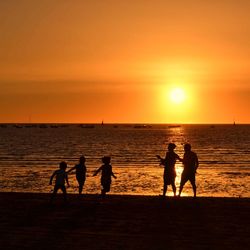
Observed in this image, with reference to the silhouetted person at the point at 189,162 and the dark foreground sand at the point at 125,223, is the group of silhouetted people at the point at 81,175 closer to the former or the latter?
the dark foreground sand at the point at 125,223

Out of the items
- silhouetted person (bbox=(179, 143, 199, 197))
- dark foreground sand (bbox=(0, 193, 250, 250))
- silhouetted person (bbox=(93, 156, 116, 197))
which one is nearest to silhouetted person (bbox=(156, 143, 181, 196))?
silhouetted person (bbox=(179, 143, 199, 197))

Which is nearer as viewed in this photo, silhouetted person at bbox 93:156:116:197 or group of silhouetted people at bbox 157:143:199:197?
group of silhouetted people at bbox 157:143:199:197

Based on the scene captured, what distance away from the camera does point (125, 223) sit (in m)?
12.5

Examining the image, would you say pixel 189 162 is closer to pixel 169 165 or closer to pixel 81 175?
pixel 169 165

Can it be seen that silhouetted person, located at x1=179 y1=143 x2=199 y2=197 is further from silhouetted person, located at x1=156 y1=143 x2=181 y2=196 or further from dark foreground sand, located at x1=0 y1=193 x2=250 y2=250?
dark foreground sand, located at x1=0 y1=193 x2=250 y2=250

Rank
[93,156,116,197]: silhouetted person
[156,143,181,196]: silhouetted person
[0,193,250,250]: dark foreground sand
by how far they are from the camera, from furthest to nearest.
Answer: [93,156,116,197]: silhouetted person, [156,143,181,196]: silhouetted person, [0,193,250,250]: dark foreground sand

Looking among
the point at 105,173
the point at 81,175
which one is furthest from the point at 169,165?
the point at 81,175

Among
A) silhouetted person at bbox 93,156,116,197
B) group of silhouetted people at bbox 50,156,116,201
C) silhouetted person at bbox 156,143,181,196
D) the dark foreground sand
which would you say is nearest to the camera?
the dark foreground sand

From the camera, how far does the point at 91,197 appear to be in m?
17.3

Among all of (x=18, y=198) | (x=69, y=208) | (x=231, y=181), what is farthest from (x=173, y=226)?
(x=231, y=181)

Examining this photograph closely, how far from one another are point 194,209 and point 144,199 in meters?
2.56

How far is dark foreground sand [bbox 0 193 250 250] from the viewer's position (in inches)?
415

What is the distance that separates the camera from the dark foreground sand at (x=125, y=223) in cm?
1055

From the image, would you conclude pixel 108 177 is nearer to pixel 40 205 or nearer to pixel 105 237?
pixel 40 205
